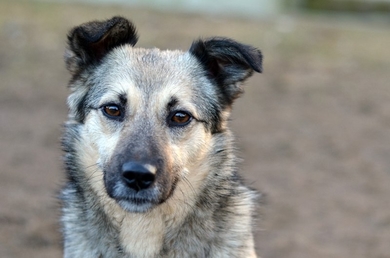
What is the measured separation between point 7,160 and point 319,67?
582 centimetres

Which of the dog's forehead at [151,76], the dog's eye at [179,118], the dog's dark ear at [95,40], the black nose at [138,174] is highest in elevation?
the dog's dark ear at [95,40]

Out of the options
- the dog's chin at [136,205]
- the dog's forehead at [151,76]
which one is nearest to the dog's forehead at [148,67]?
the dog's forehead at [151,76]

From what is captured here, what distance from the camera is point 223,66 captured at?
15.1 feet

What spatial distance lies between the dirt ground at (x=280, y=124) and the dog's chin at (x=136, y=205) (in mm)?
1204

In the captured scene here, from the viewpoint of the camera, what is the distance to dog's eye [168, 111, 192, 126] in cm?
424

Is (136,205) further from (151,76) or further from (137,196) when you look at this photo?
(151,76)

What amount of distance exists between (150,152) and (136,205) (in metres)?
0.32

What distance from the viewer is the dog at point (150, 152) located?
159 inches

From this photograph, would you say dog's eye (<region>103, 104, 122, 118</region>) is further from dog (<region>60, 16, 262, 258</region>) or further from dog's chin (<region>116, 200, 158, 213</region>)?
dog's chin (<region>116, 200, 158, 213</region>)

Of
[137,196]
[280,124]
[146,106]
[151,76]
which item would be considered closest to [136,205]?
[137,196]

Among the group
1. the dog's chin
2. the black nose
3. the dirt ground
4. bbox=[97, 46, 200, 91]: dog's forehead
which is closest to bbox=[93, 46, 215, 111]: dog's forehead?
bbox=[97, 46, 200, 91]: dog's forehead

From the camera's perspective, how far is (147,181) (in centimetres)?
385

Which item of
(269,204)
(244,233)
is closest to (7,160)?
(269,204)

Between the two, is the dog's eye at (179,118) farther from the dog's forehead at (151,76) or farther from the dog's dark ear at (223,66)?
the dog's dark ear at (223,66)
